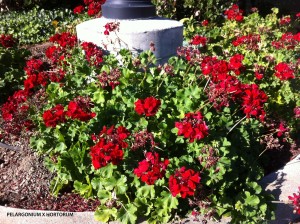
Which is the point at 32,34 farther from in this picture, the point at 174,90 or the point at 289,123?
the point at 289,123

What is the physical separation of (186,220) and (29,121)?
152 cm

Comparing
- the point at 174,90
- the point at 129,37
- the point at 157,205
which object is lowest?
the point at 157,205

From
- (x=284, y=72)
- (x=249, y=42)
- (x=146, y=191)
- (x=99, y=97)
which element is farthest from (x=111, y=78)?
(x=249, y=42)

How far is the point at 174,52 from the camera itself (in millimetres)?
4340

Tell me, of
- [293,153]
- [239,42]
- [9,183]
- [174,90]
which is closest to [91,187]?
[9,183]

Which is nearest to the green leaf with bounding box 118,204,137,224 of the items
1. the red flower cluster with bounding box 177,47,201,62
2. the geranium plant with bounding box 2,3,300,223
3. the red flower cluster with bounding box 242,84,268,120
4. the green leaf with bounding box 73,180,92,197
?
the geranium plant with bounding box 2,3,300,223

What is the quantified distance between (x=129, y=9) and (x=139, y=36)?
1.20 feet

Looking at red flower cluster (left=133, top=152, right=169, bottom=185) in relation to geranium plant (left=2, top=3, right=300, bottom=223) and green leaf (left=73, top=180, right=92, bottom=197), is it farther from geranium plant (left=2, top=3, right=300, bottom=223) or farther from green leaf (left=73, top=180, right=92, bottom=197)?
green leaf (left=73, top=180, right=92, bottom=197)

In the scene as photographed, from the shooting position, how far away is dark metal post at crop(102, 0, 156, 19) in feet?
13.7

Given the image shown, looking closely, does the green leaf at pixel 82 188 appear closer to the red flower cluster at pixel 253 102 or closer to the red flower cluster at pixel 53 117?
Result: the red flower cluster at pixel 53 117

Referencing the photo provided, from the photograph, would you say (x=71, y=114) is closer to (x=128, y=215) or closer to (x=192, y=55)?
(x=128, y=215)

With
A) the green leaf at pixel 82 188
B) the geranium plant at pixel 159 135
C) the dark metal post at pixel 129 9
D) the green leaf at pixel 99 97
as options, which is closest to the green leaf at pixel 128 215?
the geranium plant at pixel 159 135

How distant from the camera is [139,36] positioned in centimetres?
402

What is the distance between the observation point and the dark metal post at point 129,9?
4180 millimetres
